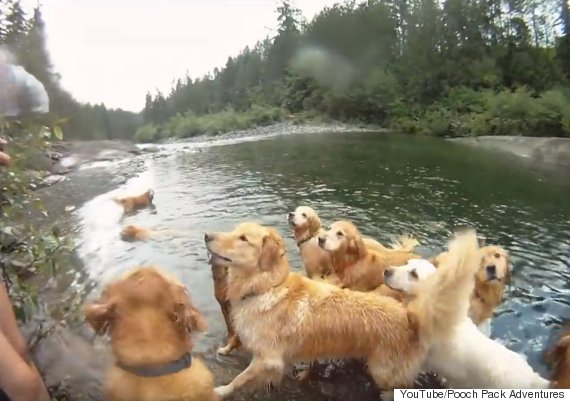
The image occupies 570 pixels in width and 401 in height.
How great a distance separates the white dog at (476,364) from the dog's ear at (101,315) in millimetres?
2087

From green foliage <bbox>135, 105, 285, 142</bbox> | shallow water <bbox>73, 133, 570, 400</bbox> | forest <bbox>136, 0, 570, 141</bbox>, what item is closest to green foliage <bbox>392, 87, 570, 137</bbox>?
forest <bbox>136, 0, 570, 141</bbox>

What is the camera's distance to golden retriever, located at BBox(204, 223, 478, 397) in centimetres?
282

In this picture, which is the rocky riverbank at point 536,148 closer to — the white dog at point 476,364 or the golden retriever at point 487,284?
the golden retriever at point 487,284

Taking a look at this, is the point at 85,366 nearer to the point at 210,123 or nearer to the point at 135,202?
the point at 135,202

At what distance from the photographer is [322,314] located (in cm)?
310

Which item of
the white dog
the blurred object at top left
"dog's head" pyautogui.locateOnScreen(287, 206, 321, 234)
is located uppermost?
the blurred object at top left

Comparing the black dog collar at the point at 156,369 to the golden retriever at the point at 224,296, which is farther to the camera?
the golden retriever at the point at 224,296

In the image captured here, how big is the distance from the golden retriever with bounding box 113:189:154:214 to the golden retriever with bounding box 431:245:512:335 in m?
6.65

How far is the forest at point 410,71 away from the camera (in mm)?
15013

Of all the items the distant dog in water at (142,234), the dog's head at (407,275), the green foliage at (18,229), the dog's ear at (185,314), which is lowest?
the distant dog in water at (142,234)

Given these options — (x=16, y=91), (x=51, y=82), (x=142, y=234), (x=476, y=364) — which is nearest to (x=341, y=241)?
(x=476, y=364)

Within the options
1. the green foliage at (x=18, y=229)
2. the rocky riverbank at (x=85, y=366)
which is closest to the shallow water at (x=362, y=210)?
the rocky riverbank at (x=85, y=366)

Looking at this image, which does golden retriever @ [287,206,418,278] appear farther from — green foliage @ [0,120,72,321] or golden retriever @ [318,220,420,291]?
green foliage @ [0,120,72,321]

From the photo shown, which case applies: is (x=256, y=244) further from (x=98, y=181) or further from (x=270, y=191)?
(x=98, y=181)
